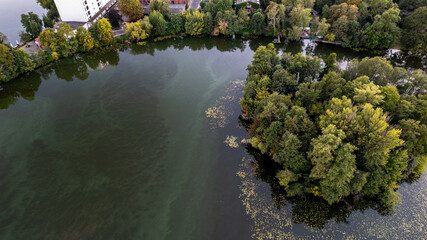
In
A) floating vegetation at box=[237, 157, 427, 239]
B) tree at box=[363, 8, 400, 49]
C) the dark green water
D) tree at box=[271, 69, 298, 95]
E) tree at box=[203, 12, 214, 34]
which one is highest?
tree at box=[203, 12, 214, 34]

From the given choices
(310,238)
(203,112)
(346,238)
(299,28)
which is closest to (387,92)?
(346,238)

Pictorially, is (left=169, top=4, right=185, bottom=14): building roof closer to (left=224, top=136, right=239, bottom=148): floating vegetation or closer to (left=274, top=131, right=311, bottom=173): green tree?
(left=224, top=136, right=239, bottom=148): floating vegetation

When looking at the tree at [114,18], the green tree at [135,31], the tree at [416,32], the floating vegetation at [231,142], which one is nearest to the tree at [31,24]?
the tree at [114,18]

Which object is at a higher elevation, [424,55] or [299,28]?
[299,28]

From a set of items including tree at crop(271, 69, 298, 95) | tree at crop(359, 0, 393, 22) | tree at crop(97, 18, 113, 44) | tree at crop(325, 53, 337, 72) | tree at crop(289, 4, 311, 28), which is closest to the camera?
tree at crop(271, 69, 298, 95)

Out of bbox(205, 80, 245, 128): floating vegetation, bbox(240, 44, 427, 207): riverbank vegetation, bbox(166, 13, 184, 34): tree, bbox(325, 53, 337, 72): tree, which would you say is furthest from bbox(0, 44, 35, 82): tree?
bbox(325, 53, 337, 72): tree

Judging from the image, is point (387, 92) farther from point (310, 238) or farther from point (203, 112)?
point (203, 112)
